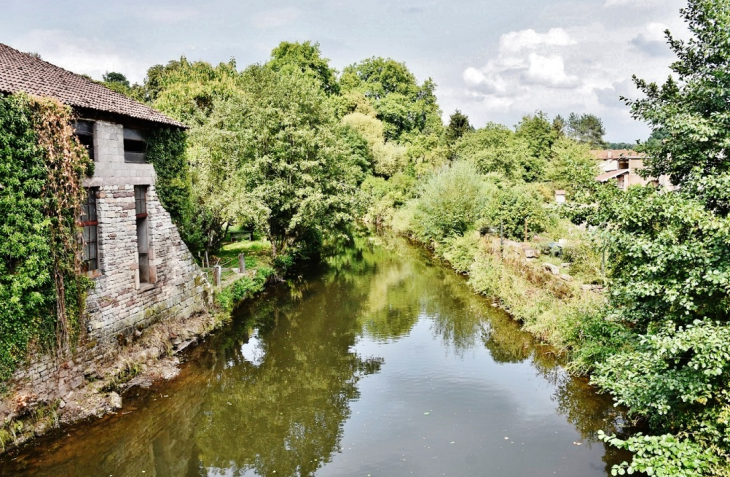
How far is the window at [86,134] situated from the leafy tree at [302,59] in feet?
117

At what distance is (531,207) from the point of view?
24.5m

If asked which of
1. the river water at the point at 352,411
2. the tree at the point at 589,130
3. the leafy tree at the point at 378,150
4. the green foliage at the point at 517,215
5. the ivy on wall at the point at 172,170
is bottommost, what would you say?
the river water at the point at 352,411

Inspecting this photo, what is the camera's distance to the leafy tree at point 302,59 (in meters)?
46.9

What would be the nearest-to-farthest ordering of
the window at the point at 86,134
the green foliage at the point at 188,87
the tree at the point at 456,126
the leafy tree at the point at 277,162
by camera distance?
the window at the point at 86,134 → the leafy tree at the point at 277,162 → the green foliage at the point at 188,87 → the tree at the point at 456,126

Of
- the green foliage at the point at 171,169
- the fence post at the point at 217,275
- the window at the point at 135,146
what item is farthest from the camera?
the fence post at the point at 217,275

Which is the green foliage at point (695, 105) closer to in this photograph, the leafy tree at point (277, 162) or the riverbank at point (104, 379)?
the riverbank at point (104, 379)

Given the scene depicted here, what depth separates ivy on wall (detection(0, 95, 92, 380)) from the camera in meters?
9.08

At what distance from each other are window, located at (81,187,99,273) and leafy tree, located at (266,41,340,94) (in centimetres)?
3643

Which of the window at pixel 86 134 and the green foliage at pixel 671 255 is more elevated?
the window at pixel 86 134

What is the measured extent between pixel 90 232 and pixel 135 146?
344cm

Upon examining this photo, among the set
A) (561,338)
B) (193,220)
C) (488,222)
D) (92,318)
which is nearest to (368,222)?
(488,222)

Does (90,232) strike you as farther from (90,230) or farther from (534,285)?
(534,285)

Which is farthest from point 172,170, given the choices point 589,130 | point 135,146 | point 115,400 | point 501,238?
point 589,130

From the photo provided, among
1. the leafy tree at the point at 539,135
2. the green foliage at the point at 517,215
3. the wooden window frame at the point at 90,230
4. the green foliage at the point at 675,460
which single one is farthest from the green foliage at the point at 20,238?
the leafy tree at the point at 539,135
